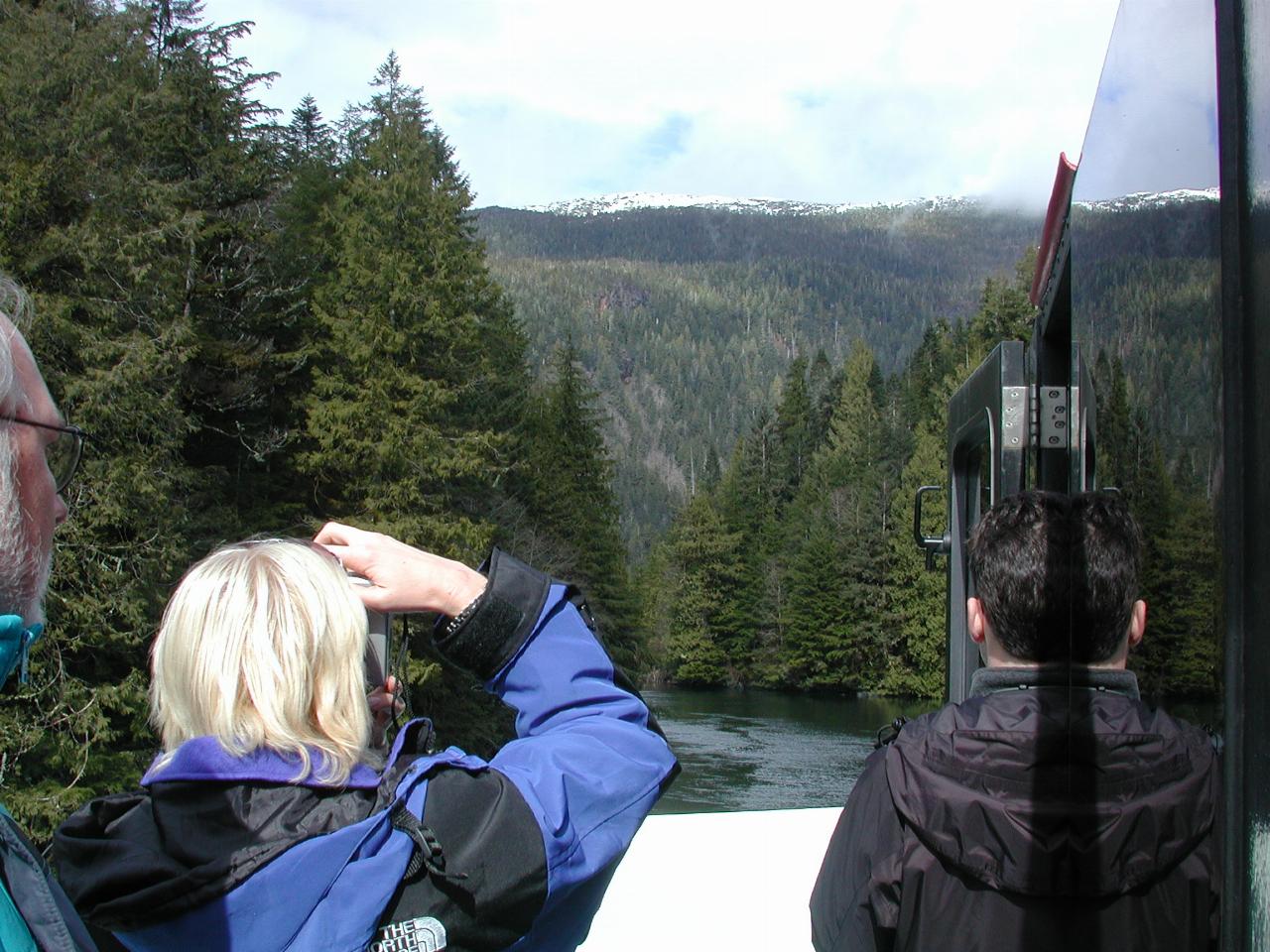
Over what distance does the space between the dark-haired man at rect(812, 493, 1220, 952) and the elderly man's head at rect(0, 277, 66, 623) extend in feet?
2.38

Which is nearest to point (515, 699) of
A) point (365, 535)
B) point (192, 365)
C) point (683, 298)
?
point (365, 535)

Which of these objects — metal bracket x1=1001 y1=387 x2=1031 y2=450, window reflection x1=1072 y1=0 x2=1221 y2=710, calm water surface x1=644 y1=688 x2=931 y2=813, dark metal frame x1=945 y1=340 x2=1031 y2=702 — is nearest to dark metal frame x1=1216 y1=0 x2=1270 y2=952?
window reflection x1=1072 y1=0 x2=1221 y2=710

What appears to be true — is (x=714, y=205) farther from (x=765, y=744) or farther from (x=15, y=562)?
(x=15, y=562)

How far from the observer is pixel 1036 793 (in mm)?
1069

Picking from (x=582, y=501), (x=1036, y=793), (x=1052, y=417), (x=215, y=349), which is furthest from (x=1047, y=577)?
(x=582, y=501)

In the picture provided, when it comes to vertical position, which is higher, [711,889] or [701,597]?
[711,889]

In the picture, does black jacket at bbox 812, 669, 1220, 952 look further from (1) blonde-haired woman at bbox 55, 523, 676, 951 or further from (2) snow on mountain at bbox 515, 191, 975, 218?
(2) snow on mountain at bbox 515, 191, 975, 218

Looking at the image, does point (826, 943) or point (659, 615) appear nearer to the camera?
point (826, 943)

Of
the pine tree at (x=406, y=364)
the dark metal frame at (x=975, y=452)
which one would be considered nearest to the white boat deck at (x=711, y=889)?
the dark metal frame at (x=975, y=452)

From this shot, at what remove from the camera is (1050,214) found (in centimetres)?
252

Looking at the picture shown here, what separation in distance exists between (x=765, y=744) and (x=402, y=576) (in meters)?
36.6

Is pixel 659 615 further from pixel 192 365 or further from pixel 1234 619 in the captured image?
pixel 1234 619

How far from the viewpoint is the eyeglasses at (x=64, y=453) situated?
88 cm

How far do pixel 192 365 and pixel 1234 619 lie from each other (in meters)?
20.6
